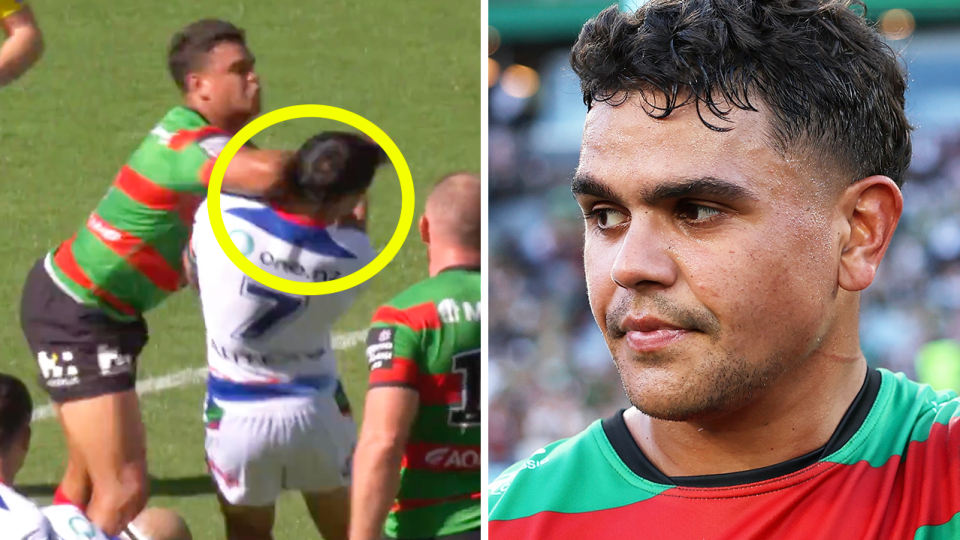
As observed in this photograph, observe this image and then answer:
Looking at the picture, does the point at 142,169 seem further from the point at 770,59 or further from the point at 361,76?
the point at 770,59

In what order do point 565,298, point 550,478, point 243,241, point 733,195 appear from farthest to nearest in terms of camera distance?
point 565,298 → point 243,241 → point 550,478 → point 733,195

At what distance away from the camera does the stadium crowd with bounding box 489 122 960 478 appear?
4.07 m

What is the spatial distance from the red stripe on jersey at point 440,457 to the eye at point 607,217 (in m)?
0.69

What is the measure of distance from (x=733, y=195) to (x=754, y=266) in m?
0.08

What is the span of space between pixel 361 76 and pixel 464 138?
0.23 m

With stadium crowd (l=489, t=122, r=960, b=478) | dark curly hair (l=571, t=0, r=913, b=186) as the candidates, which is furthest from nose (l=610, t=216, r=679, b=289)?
stadium crowd (l=489, t=122, r=960, b=478)

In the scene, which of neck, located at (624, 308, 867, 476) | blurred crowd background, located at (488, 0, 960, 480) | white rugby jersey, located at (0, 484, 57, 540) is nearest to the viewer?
neck, located at (624, 308, 867, 476)

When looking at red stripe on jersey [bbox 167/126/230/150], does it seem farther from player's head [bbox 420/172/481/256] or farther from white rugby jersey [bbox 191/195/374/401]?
player's head [bbox 420/172/481/256]

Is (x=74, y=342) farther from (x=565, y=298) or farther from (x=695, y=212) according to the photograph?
(x=565, y=298)

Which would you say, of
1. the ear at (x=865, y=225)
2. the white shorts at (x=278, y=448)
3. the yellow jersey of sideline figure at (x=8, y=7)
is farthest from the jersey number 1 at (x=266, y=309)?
the ear at (x=865, y=225)

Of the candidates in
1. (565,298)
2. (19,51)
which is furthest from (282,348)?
(565,298)

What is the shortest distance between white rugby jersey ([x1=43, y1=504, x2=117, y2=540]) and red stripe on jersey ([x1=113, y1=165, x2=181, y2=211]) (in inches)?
22.7

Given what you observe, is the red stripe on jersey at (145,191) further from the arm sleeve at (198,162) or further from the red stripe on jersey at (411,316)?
the red stripe on jersey at (411,316)

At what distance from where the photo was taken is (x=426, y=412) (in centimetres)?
162
